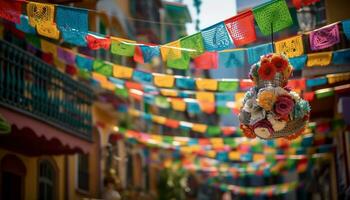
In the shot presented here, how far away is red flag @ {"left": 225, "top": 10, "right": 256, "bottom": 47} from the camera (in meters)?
10.4

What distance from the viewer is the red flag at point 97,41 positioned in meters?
11.4

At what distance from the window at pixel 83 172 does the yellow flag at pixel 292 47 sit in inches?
371

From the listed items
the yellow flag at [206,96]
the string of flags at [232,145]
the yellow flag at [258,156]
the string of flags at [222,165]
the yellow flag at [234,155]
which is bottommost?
the string of flags at [222,165]

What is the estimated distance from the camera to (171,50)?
1102 centimetres

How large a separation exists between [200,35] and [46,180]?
755cm

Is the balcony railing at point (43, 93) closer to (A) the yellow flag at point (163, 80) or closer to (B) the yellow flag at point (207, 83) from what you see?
(A) the yellow flag at point (163, 80)

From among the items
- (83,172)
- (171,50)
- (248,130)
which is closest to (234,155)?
(83,172)

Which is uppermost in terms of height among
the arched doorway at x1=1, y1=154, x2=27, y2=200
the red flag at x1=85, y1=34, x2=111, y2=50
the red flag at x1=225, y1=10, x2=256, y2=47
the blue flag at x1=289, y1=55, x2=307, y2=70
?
the red flag at x1=225, y1=10, x2=256, y2=47

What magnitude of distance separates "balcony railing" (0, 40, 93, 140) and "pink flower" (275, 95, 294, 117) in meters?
5.70

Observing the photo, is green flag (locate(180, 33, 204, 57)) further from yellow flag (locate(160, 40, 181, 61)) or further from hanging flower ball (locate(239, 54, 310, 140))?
hanging flower ball (locate(239, 54, 310, 140))

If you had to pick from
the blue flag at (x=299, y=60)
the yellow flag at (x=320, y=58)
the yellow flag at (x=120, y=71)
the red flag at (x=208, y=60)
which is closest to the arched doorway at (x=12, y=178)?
the yellow flag at (x=120, y=71)

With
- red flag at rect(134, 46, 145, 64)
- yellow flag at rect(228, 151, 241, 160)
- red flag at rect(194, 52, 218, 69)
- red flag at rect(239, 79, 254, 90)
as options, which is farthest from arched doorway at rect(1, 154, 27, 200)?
yellow flag at rect(228, 151, 241, 160)

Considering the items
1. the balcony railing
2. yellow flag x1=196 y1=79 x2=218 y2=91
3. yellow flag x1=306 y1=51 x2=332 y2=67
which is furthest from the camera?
yellow flag x1=196 y1=79 x2=218 y2=91

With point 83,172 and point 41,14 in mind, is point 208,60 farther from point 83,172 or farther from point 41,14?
point 83,172
